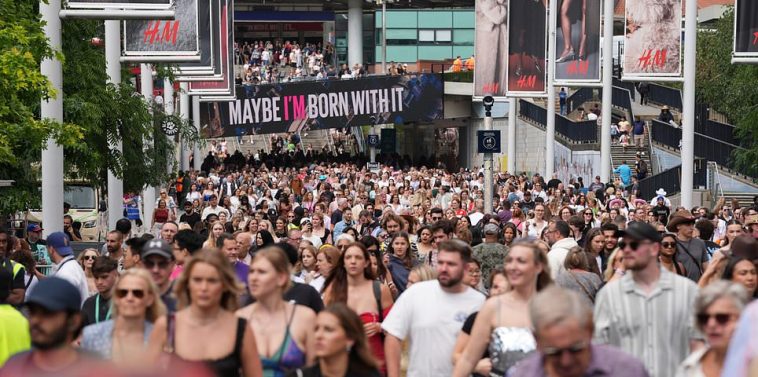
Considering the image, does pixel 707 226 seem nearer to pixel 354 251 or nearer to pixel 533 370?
pixel 354 251

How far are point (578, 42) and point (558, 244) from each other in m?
22.4

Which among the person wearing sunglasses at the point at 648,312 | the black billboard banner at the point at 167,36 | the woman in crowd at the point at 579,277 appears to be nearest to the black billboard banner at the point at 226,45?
the black billboard banner at the point at 167,36

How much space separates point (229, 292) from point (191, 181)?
133 ft

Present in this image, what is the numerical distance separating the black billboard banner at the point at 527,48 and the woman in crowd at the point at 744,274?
96.3ft

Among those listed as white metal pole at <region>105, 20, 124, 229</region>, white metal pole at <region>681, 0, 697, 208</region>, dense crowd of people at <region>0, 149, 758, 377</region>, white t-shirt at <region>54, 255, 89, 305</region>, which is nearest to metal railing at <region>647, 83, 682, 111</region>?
white metal pole at <region>681, 0, 697, 208</region>

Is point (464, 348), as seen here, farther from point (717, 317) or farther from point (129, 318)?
point (717, 317)

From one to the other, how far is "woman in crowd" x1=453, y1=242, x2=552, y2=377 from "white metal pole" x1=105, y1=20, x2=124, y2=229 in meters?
21.6

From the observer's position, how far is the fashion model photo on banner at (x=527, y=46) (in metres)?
40.6

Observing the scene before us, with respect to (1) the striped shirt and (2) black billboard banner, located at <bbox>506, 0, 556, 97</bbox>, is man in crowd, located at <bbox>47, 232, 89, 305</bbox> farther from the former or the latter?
(2) black billboard banner, located at <bbox>506, 0, 556, 97</bbox>

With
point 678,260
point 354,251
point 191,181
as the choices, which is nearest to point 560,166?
point 191,181

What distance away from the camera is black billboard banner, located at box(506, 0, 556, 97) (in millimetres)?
40625

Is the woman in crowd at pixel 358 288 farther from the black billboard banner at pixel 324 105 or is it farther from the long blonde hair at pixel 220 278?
the black billboard banner at pixel 324 105

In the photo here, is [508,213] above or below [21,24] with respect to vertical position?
below

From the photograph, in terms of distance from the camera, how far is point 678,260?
632 inches
